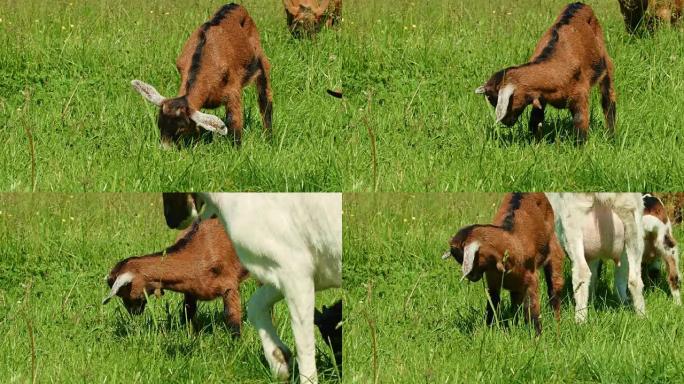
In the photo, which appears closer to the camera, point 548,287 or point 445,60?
point 548,287

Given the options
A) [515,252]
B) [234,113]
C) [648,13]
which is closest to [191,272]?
[234,113]

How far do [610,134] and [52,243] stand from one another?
167 inches

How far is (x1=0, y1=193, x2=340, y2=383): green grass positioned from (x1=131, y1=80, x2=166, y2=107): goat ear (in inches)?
42.7

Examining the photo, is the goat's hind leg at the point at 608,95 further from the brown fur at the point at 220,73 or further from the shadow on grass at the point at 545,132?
the brown fur at the point at 220,73

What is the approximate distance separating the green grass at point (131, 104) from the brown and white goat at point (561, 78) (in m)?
1.25

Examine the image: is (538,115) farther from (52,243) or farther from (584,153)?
(52,243)

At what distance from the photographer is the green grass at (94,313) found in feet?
34.2

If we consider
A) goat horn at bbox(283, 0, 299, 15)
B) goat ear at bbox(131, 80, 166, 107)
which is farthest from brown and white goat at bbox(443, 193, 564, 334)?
goat horn at bbox(283, 0, 299, 15)

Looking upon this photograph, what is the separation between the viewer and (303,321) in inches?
404

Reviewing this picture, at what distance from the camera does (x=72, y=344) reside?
35.3 ft

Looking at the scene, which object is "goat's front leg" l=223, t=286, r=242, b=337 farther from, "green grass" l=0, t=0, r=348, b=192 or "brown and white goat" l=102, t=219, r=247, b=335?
"green grass" l=0, t=0, r=348, b=192

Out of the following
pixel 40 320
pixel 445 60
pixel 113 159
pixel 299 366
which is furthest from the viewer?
pixel 445 60

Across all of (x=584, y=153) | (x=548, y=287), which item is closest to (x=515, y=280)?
(x=548, y=287)

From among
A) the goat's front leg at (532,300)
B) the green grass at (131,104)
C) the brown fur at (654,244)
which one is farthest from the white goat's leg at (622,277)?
the green grass at (131,104)
